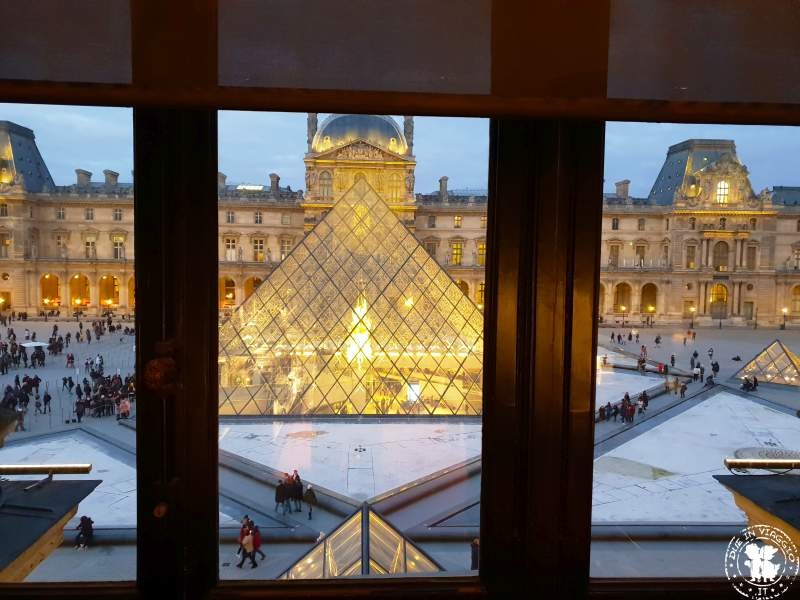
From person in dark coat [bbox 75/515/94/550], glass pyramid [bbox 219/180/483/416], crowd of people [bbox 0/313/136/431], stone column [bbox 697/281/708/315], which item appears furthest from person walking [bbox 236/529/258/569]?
stone column [bbox 697/281/708/315]

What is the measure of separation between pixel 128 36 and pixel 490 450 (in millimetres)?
1243

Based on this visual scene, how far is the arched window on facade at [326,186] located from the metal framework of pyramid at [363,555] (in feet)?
74.0

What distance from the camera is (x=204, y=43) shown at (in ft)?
3.20

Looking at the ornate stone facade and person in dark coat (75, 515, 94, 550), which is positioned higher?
the ornate stone facade

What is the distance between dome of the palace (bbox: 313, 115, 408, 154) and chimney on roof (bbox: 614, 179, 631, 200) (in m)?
10.7

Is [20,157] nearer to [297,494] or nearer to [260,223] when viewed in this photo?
[297,494]

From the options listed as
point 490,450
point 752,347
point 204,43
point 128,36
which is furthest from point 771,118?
point 752,347

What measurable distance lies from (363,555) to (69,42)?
237 centimetres

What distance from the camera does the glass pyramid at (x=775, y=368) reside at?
11680 mm

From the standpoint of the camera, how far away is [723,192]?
998 inches

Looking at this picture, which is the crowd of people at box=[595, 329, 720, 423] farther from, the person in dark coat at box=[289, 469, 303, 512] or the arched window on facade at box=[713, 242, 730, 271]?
the arched window on facade at box=[713, 242, 730, 271]

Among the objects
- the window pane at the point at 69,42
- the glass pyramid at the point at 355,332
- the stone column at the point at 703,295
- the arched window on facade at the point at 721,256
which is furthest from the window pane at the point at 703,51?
the arched window on facade at the point at 721,256

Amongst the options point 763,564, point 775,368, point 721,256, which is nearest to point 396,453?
point 763,564

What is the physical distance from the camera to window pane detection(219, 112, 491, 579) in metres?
2.73
